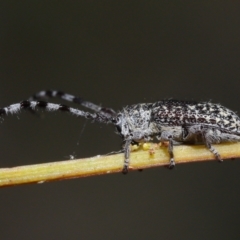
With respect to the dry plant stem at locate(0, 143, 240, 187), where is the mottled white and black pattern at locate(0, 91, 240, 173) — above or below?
above

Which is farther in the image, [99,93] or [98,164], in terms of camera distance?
[99,93]

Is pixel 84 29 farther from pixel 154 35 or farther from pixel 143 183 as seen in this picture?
pixel 143 183

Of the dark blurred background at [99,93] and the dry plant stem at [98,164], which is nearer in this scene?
the dry plant stem at [98,164]

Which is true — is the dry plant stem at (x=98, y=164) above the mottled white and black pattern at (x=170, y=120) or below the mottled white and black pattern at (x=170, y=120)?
below

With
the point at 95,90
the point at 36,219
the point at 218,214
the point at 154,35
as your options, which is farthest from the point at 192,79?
the point at 36,219
